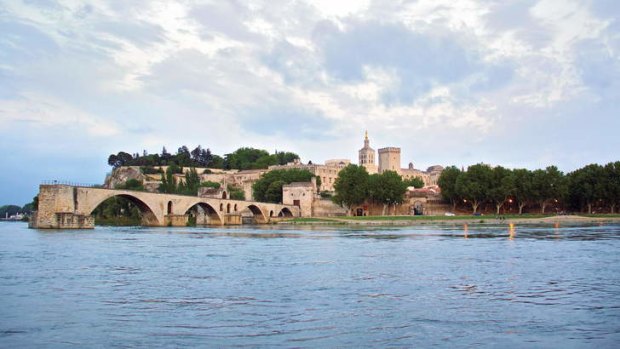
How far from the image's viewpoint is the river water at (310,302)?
10.5 m

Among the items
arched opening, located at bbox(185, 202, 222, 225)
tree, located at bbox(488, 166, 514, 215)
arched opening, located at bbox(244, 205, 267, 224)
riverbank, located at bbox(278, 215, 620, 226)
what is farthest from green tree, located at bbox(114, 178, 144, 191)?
tree, located at bbox(488, 166, 514, 215)

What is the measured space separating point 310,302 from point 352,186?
9722cm

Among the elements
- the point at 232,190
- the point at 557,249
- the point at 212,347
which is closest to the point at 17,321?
the point at 212,347

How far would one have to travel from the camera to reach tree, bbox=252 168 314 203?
5022 inches

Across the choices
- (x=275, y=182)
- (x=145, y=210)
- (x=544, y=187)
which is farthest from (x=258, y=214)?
(x=544, y=187)

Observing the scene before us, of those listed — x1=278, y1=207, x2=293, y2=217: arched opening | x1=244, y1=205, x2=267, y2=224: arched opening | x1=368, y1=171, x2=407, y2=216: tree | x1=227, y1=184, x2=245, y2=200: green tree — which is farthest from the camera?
x1=227, y1=184, x2=245, y2=200: green tree

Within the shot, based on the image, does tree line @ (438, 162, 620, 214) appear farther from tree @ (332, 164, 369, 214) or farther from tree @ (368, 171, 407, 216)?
tree @ (332, 164, 369, 214)

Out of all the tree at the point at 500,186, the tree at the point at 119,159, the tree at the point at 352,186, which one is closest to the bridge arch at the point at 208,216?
the tree at the point at 352,186

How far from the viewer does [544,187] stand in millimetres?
98812

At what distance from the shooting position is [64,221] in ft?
Result: 176

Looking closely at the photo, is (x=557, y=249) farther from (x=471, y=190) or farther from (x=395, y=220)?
(x=471, y=190)

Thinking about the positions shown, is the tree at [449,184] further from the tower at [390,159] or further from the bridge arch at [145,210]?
the tower at [390,159]

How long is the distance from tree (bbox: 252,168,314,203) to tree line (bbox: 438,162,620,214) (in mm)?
37205

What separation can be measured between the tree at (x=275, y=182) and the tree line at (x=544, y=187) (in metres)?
37.2
